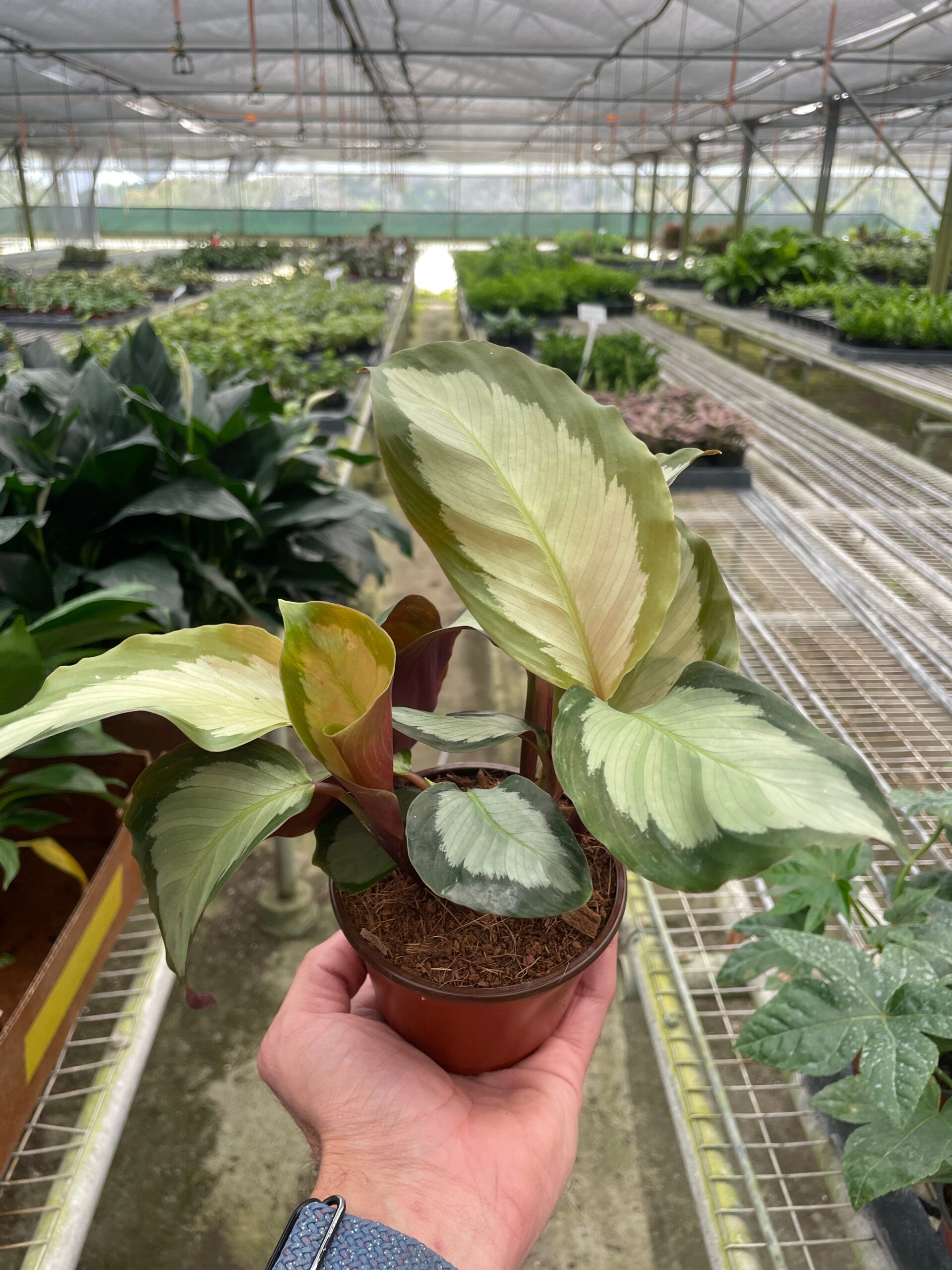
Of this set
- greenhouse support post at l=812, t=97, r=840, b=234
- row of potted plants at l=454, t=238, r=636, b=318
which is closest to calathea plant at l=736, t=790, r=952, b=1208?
row of potted plants at l=454, t=238, r=636, b=318

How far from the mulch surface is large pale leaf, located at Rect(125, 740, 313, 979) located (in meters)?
0.14

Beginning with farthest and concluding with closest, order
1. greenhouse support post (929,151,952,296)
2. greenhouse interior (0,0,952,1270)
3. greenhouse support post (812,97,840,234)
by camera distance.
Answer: greenhouse support post (812,97,840,234) < greenhouse support post (929,151,952,296) < greenhouse interior (0,0,952,1270)

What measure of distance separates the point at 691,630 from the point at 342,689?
27cm

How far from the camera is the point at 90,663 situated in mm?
527

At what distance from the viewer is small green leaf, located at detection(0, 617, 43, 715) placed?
2.85ft

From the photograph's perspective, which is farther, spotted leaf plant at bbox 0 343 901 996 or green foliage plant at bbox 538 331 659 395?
green foliage plant at bbox 538 331 659 395

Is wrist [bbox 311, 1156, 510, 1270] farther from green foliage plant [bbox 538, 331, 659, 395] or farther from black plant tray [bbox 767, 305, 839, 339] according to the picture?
black plant tray [bbox 767, 305, 839, 339]

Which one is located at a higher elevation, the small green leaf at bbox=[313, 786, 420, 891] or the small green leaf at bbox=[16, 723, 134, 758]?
the small green leaf at bbox=[313, 786, 420, 891]

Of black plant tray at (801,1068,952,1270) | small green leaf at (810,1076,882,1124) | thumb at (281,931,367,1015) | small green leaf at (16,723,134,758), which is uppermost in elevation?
small green leaf at (16,723,134,758)

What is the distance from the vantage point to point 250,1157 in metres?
1.33

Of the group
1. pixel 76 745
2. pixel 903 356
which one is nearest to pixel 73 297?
pixel 903 356

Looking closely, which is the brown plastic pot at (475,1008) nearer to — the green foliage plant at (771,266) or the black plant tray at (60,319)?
the black plant tray at (60,319)

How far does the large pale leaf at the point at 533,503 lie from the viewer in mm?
567

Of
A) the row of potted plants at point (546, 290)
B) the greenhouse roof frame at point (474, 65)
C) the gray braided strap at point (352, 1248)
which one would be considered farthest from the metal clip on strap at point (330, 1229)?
the greenhouse roof frame at point (474, 65)
